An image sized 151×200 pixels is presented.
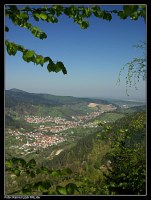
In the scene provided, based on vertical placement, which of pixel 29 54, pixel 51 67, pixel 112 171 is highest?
pixel 29 54

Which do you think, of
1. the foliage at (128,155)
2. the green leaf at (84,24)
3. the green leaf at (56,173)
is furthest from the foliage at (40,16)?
the foliage at (128,155)

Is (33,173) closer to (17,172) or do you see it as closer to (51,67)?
(17,172)

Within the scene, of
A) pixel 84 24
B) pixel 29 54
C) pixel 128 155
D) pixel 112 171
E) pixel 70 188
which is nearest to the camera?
pixel 70 188

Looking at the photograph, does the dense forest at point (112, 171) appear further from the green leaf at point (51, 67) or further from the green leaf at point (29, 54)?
the green leaf at point (29, 54)

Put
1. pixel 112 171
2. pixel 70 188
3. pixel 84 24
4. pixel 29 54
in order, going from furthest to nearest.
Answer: pixel 112 171 → pixel 84 24 → pixel 29 54 → pixel 70 188

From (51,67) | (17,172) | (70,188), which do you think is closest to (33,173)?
(17,172)

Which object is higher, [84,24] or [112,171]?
[84,24]

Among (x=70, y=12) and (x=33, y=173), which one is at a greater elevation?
(x=70, y=12)

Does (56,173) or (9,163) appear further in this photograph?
(9,163)
